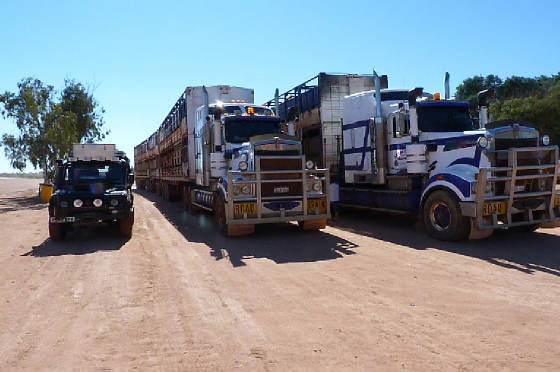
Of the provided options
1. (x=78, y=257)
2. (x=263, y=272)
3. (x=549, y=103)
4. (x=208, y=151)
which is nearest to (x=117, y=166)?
(x=208, y=151)

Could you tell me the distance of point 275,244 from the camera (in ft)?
30.0

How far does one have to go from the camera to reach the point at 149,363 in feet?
11.9

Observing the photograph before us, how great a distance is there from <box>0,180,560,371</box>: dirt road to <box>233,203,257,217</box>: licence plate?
68cm

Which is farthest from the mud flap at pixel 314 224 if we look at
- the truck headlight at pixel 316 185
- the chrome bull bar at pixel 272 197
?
the truck headlight at pixel 316 185

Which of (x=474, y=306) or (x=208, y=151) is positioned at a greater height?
(x=208, y=151)

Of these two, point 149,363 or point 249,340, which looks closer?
point 149,363

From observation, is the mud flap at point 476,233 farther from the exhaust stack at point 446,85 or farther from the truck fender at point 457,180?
the exhaust stack at point 446,85

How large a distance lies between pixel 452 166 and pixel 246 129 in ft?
17.6

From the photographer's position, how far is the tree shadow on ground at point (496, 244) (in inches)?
281

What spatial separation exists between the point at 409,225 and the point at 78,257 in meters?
8.37

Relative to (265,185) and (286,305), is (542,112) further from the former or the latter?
(286,305)

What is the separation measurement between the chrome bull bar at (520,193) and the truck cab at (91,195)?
8.01m

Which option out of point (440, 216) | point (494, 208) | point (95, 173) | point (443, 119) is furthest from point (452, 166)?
point (95, 173)

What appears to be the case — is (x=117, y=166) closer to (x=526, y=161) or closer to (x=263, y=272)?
(x=263, y=272)
